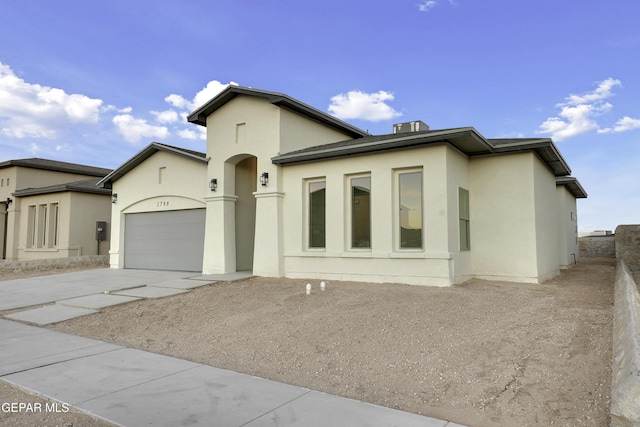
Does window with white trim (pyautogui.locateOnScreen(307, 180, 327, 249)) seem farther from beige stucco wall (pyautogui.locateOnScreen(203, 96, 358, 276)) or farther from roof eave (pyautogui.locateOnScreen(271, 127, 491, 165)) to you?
beige stucco wall (pyautogui.locateOnScreen(203, 96, 358, 276))

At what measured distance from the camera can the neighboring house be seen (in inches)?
792

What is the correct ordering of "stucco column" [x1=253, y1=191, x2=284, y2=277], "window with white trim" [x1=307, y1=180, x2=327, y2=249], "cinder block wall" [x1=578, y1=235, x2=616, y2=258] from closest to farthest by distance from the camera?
"window with white trim" [x1=307, y1=180, x2=327, y2=249], "stucco column" [x1=253, y1=191, x2=284, y2=277], "cinder block wall" [x1=578, y1=235, x2=616, y2=258]

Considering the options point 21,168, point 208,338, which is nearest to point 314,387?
point 208,338

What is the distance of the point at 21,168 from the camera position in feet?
78.7

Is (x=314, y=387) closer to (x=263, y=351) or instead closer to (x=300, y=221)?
(x=263, y=351)

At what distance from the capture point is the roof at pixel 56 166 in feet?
78.1

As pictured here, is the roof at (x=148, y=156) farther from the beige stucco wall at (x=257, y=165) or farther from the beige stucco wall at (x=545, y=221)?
the beige stucco wall at (x=545, y=221)

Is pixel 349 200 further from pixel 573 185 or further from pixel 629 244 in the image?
pixel 629 244

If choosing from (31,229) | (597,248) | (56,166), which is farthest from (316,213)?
(56,166)

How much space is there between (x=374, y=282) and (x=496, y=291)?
2.79m

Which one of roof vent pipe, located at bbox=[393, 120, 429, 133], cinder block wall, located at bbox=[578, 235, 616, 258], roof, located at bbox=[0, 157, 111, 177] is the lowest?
cinder block wall, located at bbox=[578, 235, 616, 258]

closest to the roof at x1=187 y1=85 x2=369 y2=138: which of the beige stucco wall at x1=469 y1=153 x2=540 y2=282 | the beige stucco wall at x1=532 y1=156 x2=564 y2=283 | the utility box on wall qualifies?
the beige stucco wall at x1=469 y1=153 x2=540 y2=282

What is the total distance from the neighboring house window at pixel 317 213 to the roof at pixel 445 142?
2.64 ft

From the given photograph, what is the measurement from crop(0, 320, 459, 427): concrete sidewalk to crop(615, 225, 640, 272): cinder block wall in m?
15.9
